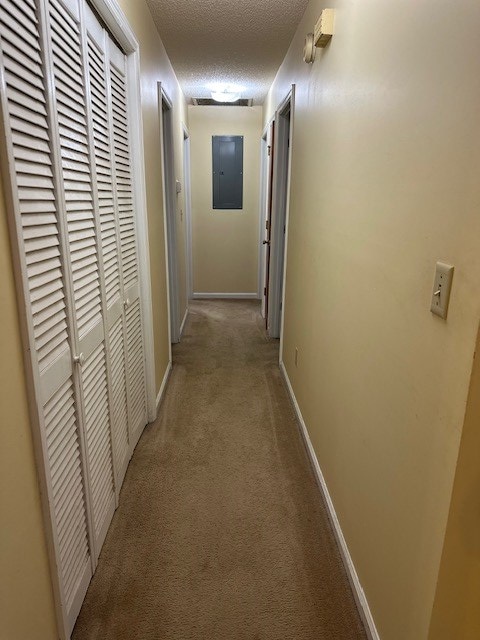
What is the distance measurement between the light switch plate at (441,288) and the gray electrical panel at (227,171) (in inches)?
184

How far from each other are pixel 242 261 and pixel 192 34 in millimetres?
3075

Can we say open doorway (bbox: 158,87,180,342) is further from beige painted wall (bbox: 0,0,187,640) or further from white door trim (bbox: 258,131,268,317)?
beige painted wall (bbox: 0,0,187,640)

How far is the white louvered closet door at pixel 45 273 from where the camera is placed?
3.03ft

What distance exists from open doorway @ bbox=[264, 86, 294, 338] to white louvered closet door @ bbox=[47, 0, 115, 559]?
2029mm

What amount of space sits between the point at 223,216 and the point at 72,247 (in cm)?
423

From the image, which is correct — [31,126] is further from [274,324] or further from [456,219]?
[274,324]

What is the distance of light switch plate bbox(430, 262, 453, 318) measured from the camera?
2.81 feet

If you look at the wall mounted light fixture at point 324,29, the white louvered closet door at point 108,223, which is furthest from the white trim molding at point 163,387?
the wall mounted light fixture at point 324,29

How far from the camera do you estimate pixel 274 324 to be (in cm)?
411

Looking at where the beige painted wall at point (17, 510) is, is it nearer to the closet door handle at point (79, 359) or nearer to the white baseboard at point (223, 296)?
the closet door handle at point (79, 359)

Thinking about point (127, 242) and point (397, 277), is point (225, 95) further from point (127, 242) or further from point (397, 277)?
point (397, 277)

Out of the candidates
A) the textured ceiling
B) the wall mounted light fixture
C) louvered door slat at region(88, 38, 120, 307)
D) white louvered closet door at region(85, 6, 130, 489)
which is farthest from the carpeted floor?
the textured ceiling

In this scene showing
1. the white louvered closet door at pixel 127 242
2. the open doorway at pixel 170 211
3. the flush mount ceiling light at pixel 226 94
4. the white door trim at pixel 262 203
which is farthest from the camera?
the white door trim at pixel 262 203

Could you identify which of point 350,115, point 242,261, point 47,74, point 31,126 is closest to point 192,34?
point 350,115
